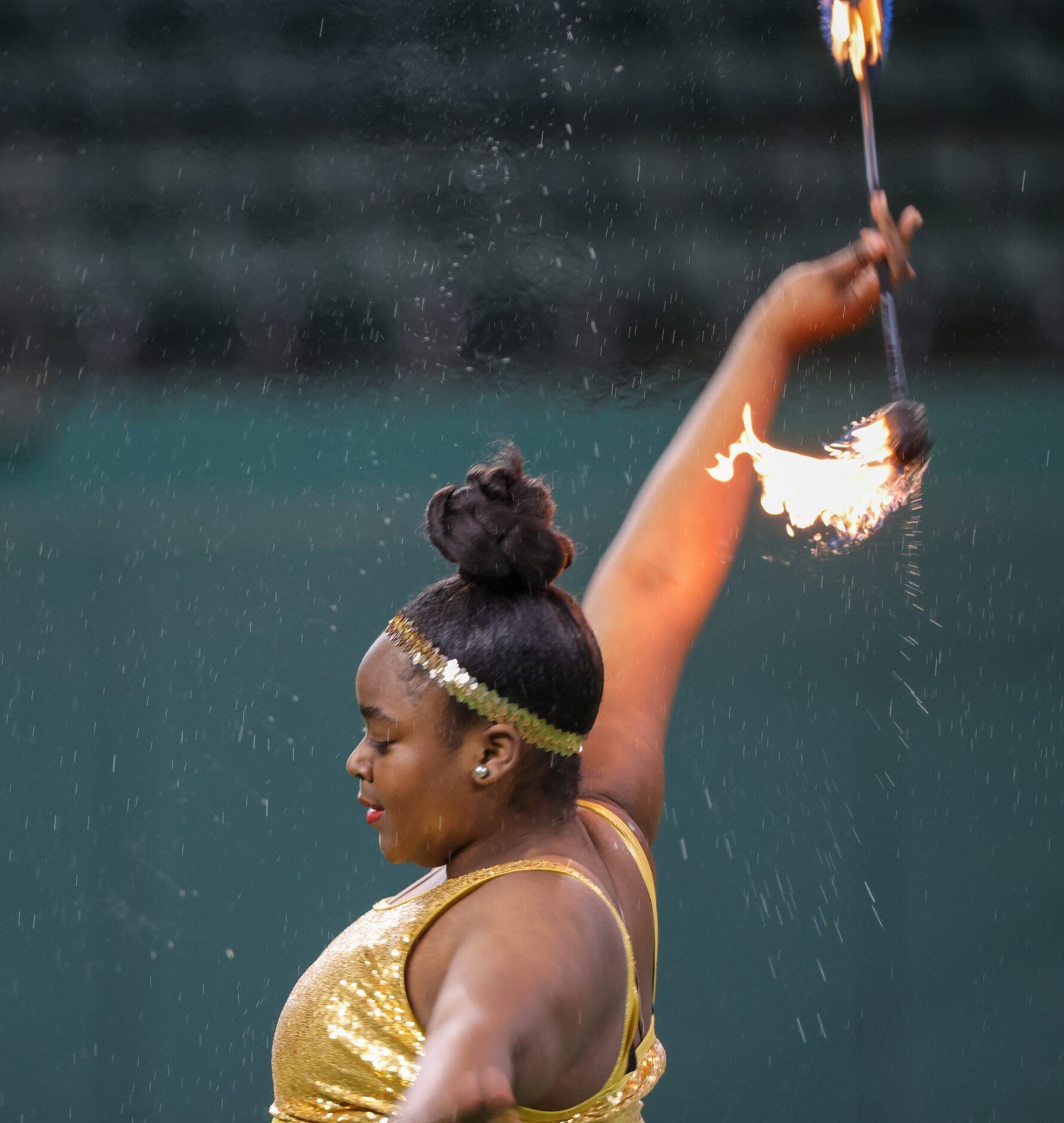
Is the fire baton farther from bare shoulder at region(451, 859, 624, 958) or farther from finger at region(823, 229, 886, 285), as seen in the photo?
bare shoulder at region(451, 859, 624, 958)

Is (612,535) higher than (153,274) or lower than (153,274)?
lower

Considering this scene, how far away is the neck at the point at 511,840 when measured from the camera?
43.2 inches

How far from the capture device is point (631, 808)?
1.34 meters

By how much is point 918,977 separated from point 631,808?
186 cm

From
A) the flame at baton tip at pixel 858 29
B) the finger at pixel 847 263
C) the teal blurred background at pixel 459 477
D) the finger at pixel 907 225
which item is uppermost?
the flame at baton tip at pixel 858 29

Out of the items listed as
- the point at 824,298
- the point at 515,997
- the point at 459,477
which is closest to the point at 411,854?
the point at 515,997

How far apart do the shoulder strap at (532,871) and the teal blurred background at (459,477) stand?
1.85m

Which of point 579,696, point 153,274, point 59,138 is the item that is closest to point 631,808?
point 579,696

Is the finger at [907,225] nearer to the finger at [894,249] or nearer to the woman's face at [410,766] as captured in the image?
the finger at [894,249]

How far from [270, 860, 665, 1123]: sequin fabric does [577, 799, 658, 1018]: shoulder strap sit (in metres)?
0.16

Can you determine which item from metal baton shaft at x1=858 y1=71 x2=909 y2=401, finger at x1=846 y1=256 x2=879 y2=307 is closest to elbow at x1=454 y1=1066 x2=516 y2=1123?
metal baton shaft at x1=858 y1=71 x2=909 y2=401

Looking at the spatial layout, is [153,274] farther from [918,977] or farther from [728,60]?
[918,977]

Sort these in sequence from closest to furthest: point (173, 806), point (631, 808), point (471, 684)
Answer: point (471, 684) < point (631, 808) < point (173, 806)

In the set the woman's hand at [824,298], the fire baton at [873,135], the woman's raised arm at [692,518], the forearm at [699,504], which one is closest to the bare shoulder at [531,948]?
the woman's raised arm at [692,518]
